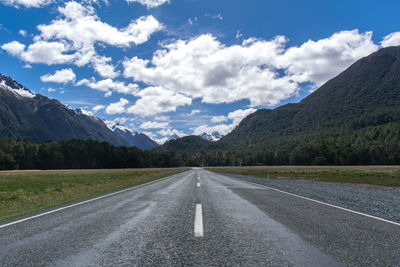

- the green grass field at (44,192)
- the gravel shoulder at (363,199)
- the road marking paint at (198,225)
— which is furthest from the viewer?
the green grass field at (44,192)

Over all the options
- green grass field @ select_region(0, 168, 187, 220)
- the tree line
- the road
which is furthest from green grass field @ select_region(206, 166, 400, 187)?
the tree line

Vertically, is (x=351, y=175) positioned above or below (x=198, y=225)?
below

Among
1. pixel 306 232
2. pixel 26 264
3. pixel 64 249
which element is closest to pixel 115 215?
pixel 64 249

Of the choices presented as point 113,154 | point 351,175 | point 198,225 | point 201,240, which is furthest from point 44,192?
point 113,154

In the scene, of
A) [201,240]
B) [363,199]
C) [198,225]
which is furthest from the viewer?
[363,199]

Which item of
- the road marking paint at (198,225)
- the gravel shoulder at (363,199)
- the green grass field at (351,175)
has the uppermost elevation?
the road marking paint at (198,225)

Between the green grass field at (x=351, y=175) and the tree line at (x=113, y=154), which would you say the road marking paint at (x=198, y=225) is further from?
the tree line at (x=113, y=154)

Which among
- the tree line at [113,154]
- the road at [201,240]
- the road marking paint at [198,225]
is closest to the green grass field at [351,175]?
the road at [201,240]

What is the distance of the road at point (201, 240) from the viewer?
3637 millimetres

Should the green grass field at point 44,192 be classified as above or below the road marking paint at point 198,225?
below

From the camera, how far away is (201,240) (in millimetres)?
4598

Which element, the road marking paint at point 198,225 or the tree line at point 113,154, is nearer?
the road marking paint at point 198,225

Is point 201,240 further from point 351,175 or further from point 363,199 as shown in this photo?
point 351,175

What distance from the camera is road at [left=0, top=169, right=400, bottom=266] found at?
11.9 ft
